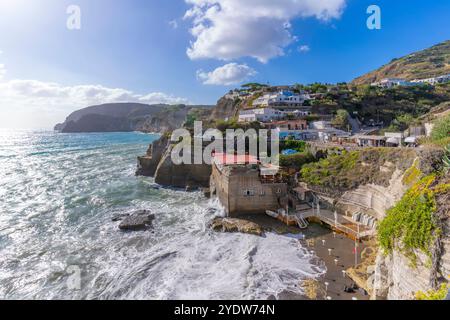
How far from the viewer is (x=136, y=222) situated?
22.4m

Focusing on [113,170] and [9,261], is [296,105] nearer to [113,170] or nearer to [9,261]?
[113,170]

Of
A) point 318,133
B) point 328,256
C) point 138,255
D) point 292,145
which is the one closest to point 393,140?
point 292,145

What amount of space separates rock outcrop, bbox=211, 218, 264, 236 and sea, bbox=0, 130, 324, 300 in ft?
1.95

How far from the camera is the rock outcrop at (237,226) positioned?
20531 mm

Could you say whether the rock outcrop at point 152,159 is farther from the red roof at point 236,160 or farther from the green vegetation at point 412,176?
the green vegetation at point 412,176

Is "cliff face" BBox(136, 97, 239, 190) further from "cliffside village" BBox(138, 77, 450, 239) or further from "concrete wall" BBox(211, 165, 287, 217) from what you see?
"concrete wall" BBox(211, 165, 287, 217)

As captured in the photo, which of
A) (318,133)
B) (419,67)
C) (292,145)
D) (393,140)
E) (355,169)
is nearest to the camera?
(355,169)

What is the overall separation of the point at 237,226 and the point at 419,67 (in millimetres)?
149272

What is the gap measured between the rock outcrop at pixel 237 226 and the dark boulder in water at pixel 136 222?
6.12 m

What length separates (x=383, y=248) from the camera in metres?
13.0

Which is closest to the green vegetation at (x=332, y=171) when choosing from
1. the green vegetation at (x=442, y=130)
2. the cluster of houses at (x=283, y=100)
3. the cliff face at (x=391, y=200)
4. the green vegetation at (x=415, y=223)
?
the cliff face at (x=391, y=200)

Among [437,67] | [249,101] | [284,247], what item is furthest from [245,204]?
[437,67]

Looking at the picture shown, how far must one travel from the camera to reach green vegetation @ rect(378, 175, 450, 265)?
33.0 feet

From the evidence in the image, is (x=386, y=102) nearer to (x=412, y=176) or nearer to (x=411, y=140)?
(x=411, y=140)
